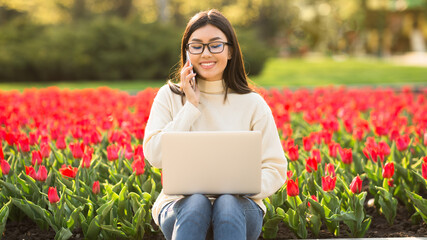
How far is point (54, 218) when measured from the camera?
2.85 metres

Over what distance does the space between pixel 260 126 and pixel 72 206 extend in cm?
→ 105

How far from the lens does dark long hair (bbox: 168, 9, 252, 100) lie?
2.66 m

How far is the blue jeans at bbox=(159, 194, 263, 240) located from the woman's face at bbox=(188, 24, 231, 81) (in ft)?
2.13

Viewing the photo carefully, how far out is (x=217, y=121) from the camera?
106 inches

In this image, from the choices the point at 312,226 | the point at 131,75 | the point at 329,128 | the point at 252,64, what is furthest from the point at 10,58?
the point at 312,226

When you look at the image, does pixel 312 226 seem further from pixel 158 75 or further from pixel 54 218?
pixel 158 75

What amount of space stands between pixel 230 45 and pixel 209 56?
0.45ft

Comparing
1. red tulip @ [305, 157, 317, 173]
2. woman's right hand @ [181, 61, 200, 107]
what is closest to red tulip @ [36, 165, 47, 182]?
woman's right hand @ [181, 61, 200, 107]

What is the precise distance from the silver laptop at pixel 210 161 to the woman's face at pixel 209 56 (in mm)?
527

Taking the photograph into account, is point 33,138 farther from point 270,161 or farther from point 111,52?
point 111,52

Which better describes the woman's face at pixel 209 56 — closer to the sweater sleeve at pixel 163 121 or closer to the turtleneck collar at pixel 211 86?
Result: the turtleneck collar at pixel 211 86

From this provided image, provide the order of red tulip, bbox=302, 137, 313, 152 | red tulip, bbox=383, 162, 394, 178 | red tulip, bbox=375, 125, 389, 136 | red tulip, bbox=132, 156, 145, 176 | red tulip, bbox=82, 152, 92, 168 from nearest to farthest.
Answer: red tulip, bbox=383, 162, 394, 178 < red tulip, bbox=132, 156, 145, 176 < red tulip, bbox=82, 152, 92, 168 < red tulip, bbox=302, 137, 313, 152 < red tulip, bbox=375, 125, 389, 136

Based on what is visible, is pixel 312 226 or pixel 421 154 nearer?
pixel 312 226

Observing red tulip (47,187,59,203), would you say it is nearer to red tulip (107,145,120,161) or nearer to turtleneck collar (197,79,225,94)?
red tulip (107,145,120,161)
